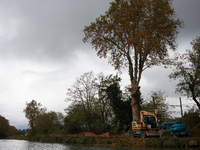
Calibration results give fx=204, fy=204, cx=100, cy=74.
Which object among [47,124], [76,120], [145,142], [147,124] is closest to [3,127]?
[47,124]

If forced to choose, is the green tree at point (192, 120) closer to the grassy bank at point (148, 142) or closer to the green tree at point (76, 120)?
the grassy bank at point (148, 142)

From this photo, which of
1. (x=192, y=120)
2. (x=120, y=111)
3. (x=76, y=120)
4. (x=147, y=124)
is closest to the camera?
(x=147, y=124)

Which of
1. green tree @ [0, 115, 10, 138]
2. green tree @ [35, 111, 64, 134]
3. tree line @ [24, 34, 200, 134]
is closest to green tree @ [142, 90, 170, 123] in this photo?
tree line @ [24, 34, 200, 134]

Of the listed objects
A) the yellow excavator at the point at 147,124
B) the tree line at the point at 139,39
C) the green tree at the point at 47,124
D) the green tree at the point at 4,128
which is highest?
the tree line at the point at 139,39

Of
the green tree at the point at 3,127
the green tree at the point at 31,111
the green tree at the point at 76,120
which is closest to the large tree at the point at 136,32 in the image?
the green tree at the point at 76,120

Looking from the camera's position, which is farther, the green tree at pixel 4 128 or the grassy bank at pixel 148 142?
the green tree at pixel 4 128

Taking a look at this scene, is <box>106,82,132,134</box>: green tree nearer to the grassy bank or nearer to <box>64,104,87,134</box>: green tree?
the grassy bank

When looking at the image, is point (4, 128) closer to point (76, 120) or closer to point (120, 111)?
point (76, 120)

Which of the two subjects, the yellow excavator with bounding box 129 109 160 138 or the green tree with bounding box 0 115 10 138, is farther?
the green tree with bounding box 0 115 10 138

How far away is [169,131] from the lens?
699 inches

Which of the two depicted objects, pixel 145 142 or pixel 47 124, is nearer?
pixel 145 142

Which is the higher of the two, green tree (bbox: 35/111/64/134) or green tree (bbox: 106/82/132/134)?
green tree (bbox: 106/82/132/134)

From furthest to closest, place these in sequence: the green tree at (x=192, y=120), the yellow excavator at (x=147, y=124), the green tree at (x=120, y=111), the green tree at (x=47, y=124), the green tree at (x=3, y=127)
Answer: the green tree at (x=3, y=127) → the green tree at (x=47, y=124) → the green tree at (x=120, y=111) → the green tree at (x=192, y=120) → the yellow excavator at (x=147, y=124)

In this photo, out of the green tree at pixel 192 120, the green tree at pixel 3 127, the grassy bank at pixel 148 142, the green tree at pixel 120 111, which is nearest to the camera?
the grassy bank at pixel 148 142
